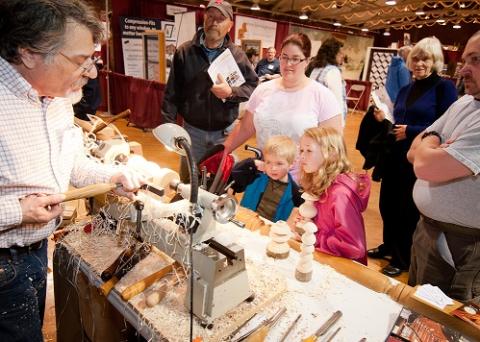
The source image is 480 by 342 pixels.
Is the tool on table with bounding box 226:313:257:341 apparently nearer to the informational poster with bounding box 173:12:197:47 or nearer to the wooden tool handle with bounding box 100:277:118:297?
the wooden tool handle with bounding box 100:277:118:297

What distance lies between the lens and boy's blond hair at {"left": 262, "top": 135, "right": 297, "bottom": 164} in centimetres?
202

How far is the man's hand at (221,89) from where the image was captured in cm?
242

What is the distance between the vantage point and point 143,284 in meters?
1.16

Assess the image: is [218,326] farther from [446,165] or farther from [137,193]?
[446,165]

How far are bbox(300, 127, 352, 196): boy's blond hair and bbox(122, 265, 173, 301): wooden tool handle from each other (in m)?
0.82

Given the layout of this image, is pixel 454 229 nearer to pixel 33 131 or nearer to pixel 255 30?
pixel 33 131

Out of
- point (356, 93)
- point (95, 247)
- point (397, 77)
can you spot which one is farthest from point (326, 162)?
point (356, 93)

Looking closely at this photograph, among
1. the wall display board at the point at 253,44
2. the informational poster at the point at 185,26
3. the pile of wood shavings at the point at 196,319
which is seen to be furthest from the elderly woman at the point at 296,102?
the wall display board at the point at 253,44

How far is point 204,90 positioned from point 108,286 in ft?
5.77

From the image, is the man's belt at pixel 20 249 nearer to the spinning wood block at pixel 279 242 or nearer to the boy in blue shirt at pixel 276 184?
the spinning wood block at pixel 279 242

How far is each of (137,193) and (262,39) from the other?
33.9 ft

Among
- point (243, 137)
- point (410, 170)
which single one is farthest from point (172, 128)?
point (410, 170)

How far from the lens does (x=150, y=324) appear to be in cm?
103

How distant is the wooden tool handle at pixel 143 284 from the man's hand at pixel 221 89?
148 cm
